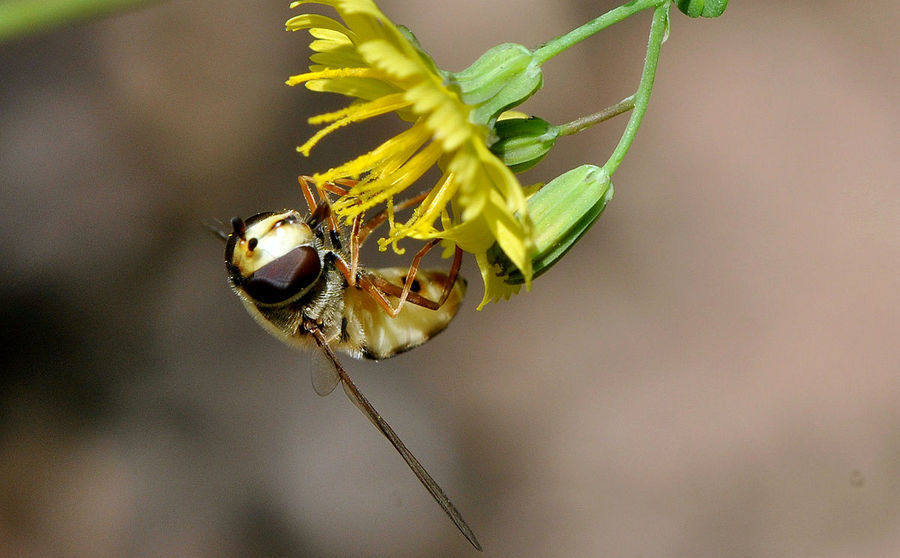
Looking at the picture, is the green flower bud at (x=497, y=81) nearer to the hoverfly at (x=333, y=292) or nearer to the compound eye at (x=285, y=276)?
the hoverfly at (x=333, y=292)

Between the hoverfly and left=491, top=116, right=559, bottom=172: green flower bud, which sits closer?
left=491, top=116, right=559, bottom=172: green flower bud

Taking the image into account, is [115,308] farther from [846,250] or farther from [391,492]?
[846,250]

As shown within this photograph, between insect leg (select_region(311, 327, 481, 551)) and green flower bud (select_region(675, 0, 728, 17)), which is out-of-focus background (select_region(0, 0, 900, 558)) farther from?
green flower bud (select_region(675, 0, 728, 17))

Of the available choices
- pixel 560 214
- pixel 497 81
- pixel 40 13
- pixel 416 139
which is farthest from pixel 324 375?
pixel 40 13

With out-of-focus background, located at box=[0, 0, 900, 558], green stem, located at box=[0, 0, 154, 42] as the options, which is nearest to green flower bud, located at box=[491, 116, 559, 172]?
green stem, located at box=[0, 0, 154, 42]

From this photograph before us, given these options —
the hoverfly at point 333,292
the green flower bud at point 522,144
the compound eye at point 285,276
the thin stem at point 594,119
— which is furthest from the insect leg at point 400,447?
the thin stem at point 594,119
